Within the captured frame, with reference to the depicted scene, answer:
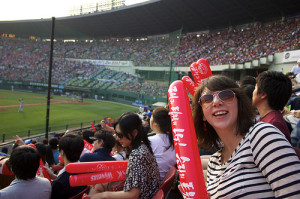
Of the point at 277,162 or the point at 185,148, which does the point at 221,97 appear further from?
the point at 277,162

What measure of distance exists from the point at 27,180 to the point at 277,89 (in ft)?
9.87

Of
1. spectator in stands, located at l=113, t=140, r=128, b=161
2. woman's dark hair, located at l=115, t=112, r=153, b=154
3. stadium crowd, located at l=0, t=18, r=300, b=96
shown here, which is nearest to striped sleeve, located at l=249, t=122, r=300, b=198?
woman's dark hair, located at l=115, t=112, r=153, b=154

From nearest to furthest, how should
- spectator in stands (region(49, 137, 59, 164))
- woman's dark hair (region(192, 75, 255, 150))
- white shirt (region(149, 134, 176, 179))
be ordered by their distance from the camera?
woman's dark hair (region(192, 75, 255, 150)) → white shirt (region(149, 134, 176, 179)) → spectator in stands (region(49, 137, 59, 164))

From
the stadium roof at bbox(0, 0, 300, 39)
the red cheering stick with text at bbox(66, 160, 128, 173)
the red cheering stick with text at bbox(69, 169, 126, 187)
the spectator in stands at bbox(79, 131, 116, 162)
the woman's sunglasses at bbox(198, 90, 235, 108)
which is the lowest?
the spectator in stands at bbox(79, 131, 116, 162)

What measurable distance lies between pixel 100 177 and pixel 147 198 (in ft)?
2.05

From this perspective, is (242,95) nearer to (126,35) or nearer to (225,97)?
(225,97)

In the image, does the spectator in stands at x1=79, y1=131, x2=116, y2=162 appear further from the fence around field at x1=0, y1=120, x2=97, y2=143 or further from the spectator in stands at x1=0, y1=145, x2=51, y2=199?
the fence around field at x1=0, y1=120, x2=97, y2=143

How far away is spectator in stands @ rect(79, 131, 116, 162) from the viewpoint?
3.16 metres

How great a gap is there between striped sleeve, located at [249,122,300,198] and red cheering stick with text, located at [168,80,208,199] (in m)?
0.34

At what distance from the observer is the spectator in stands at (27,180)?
7.88ft

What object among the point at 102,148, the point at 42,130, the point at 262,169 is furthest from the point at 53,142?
the point at 42,130

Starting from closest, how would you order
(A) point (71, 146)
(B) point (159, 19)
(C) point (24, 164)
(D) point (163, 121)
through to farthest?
(C) point (24, 164) < (A) point (71, 146) < (D) point (163, 121) < (B) point (159, 19)

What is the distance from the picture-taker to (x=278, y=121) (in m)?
2.15

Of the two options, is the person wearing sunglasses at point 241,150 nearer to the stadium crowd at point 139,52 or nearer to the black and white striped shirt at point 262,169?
the black and white striped shirt at point 262,169
